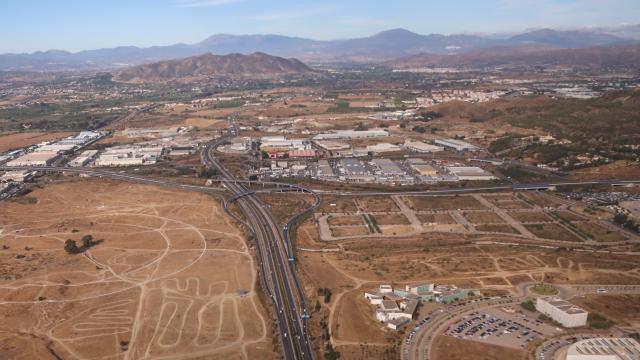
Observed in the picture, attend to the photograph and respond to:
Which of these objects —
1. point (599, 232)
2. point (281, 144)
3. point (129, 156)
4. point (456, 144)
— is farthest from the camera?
point (281, 144)

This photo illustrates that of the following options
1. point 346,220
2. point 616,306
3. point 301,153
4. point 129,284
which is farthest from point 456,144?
point 129,284

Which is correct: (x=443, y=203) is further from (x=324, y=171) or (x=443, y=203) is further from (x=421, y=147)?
(x=421, y=147)

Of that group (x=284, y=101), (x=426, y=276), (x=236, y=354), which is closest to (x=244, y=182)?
(x=426, y=276)

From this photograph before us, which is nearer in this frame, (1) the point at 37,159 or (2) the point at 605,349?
(2) the point at 605,349

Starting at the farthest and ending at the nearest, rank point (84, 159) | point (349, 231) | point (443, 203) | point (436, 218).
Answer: point (84, 159)
point (443, 203)
point (436, 218)
point (349, 231)

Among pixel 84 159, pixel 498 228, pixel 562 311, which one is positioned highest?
pixel 84 159

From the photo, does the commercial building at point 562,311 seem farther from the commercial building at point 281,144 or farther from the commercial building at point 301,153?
the commercial building at point 281,144
